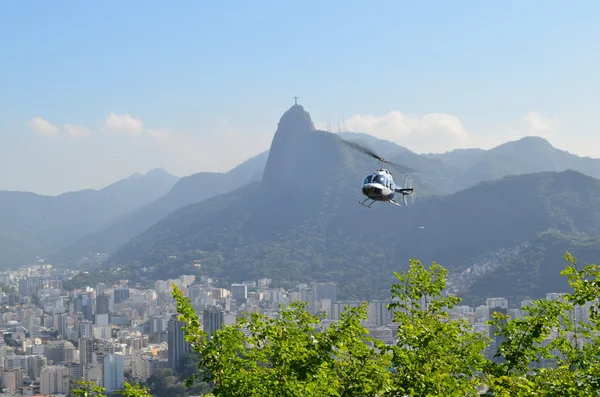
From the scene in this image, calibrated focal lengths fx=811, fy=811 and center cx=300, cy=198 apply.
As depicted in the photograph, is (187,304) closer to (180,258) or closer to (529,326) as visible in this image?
(529,326)

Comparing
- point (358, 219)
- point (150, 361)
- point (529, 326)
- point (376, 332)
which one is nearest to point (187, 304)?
point (529, 326)

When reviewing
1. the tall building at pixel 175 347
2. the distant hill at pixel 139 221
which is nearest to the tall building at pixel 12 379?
the tall building at pixel 175 347

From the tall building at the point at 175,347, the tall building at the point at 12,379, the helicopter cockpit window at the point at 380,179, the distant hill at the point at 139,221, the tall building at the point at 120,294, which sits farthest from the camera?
the distant hill at the point at 139,221

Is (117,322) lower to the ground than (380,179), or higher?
lower

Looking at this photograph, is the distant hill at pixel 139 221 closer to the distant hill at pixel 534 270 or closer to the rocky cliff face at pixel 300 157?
the rocky cliff face at pixel 300 157

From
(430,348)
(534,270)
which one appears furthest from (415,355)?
(534,270)

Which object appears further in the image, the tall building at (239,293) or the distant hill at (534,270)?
the tall building at (239,293)

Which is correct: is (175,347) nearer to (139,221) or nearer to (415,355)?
(415,355)
